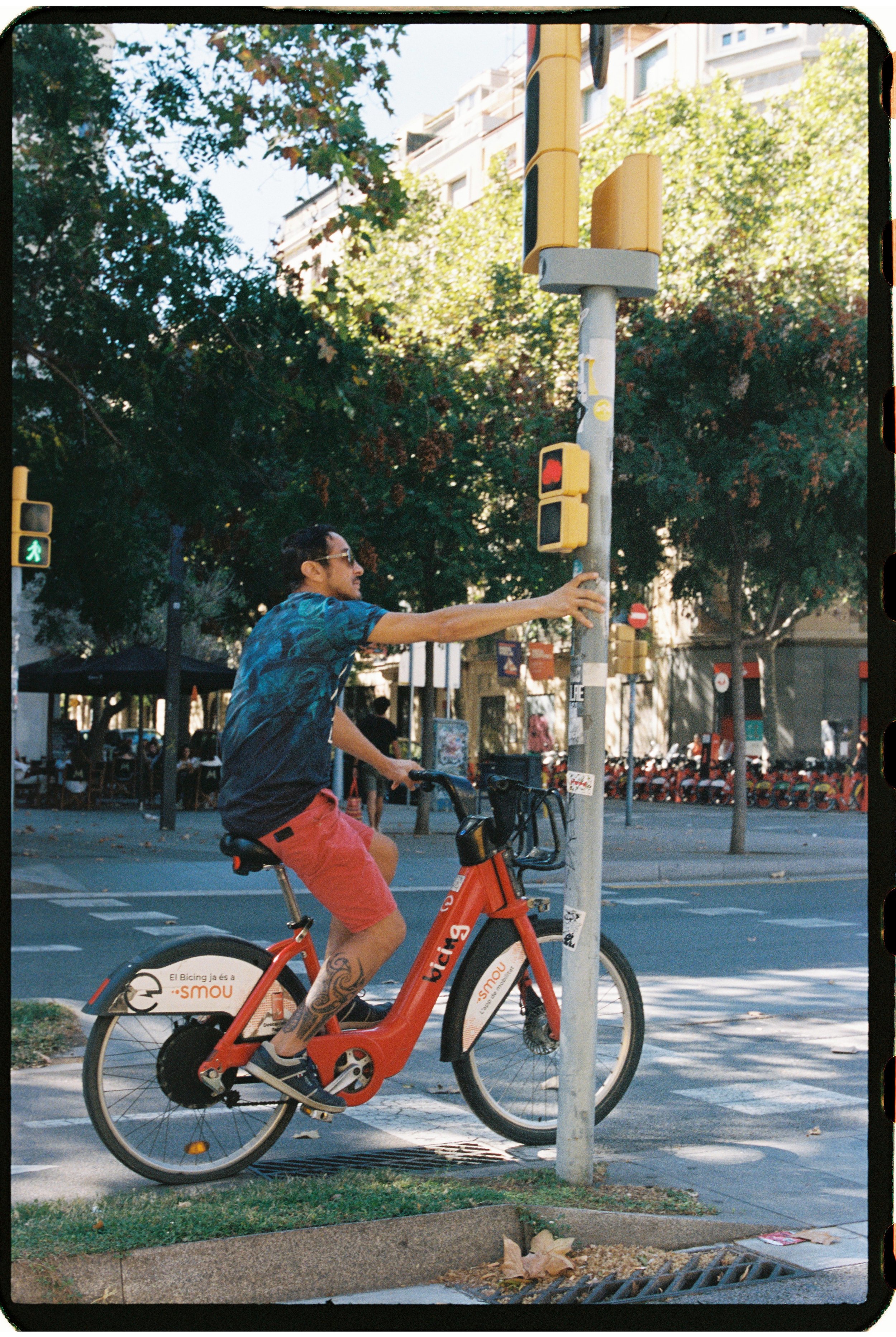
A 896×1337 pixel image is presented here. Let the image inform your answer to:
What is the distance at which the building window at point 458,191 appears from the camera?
5538cm

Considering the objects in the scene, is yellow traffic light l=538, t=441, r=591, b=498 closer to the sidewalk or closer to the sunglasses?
the sunglasses

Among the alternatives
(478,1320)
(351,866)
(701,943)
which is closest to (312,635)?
(351,866)


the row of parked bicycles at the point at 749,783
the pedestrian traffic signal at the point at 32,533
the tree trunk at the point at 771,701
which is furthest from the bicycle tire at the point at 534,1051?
the tree trunk at the point at 771,701

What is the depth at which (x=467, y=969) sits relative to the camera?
4301 millimetres

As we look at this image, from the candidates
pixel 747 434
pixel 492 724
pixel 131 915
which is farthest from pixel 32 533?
pixel 492 724

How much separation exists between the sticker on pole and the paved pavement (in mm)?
755

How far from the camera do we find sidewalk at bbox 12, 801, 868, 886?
15180mm

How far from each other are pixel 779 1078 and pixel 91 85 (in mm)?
A: 10963

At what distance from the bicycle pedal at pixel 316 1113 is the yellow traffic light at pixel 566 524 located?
5.77 feet

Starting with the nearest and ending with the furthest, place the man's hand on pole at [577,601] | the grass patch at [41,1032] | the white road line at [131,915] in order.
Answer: the man's hand on pole at [577,601] → the grass patch at [41,1032] → the white road line at [131,915]

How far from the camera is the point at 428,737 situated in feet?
64.3

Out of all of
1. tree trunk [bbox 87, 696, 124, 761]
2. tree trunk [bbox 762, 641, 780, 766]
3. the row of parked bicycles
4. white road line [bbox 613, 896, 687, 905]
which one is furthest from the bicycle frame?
tree trunk [bbox 762, 641, 780, 766]

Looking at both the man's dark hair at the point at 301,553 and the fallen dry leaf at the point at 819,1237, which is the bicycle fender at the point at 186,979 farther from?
the fallen dry leaf at the point at 819,1237

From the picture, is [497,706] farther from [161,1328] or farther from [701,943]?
[161,1328]
